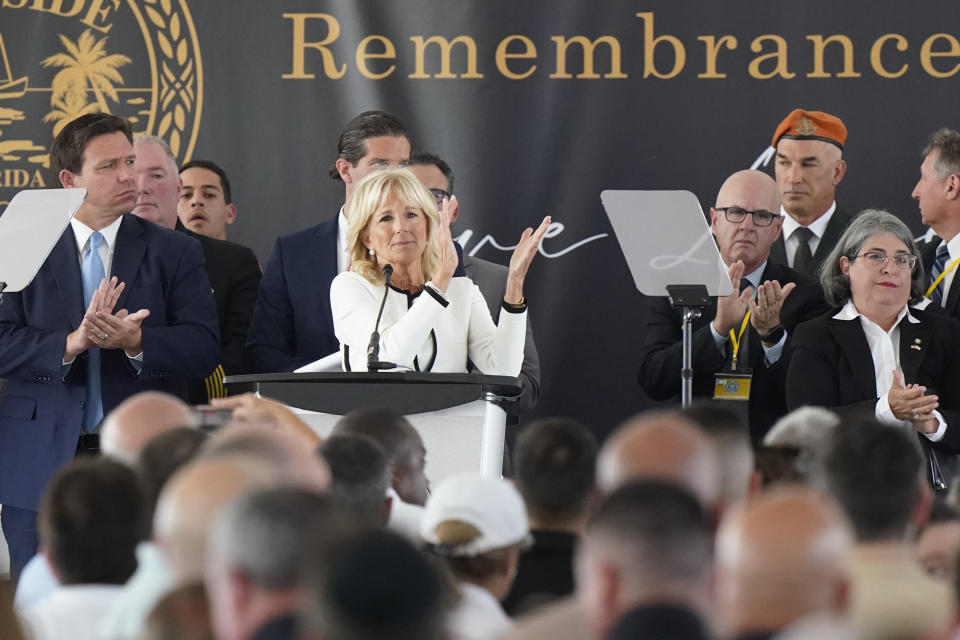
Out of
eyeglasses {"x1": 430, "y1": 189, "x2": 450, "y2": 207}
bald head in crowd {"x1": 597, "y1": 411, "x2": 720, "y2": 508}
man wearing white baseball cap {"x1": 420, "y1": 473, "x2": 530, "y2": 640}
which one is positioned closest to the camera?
bald head in crowd {"x1": 597, "y1": 411, "x2": 720, "y2": 508}

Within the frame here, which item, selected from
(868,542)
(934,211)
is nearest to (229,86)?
(934,211)

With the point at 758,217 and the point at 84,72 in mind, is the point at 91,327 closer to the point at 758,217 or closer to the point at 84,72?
the point at 84,72

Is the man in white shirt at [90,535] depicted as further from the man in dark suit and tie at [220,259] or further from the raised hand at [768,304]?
the man in dark suit and tie at [220,259]

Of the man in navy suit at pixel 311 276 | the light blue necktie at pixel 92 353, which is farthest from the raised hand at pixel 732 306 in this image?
the light blue necktie at pixel 92 353

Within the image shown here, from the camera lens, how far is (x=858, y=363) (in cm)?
468

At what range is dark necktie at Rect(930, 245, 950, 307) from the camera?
5.23 m

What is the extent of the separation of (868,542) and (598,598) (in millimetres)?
741

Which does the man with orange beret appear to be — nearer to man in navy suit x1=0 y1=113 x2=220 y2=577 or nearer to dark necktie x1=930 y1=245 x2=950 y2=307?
dark necktie x1=930 y1=245 x2=950 y2=307

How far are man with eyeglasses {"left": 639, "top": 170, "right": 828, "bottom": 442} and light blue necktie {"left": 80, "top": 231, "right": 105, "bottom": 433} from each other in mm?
1898

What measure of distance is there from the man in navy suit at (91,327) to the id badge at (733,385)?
1.67 metres

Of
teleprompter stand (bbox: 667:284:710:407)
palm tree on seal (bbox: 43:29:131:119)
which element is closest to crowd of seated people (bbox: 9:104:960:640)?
teleprompter stand (bbox: 667:284:710:407)

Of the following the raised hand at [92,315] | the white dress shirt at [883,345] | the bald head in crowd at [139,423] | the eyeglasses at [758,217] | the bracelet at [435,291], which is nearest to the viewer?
the bald head in crowd at [139,423]

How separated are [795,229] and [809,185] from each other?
0.18 m

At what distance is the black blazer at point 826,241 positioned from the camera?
553cm
